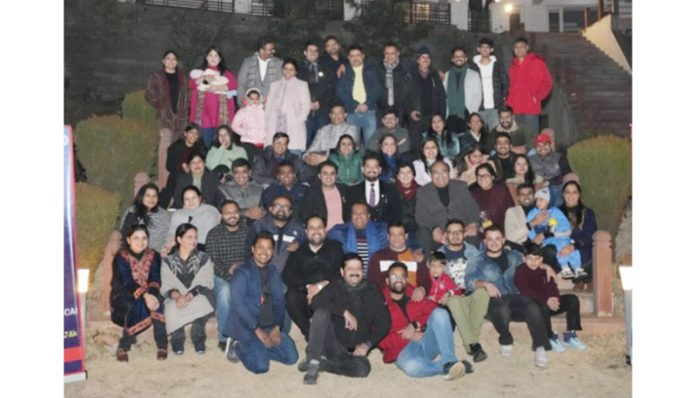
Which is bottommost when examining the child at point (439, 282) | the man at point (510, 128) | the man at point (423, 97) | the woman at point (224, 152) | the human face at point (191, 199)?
the child at point (439, 282)

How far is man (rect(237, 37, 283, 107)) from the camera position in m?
13.7

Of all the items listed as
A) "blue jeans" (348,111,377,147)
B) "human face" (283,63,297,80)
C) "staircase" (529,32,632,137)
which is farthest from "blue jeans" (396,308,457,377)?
"staircase" (529,32,632,137)

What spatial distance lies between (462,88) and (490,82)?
→ 1.46 feet

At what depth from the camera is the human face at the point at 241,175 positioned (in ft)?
37.8

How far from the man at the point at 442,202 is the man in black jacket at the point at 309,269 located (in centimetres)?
141

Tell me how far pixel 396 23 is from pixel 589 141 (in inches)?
544

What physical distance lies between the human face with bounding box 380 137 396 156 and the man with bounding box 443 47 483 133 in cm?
186

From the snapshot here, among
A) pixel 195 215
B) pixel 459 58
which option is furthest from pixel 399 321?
pixel 459 58

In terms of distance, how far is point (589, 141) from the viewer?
1286cm

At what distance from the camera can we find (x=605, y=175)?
41.1 feet

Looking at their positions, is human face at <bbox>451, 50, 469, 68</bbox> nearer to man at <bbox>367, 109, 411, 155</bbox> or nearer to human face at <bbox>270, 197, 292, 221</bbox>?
man at <bbox>367, 109, 411, 155</bbox>

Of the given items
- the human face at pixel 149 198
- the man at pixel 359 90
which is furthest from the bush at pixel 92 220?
the man at pixel 359 90

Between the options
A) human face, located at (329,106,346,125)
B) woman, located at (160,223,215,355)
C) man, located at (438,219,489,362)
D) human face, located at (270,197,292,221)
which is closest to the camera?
man, located at (438,219,489,362)

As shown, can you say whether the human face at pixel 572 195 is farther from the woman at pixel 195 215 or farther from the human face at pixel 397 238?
the woman at pixel 195 215
